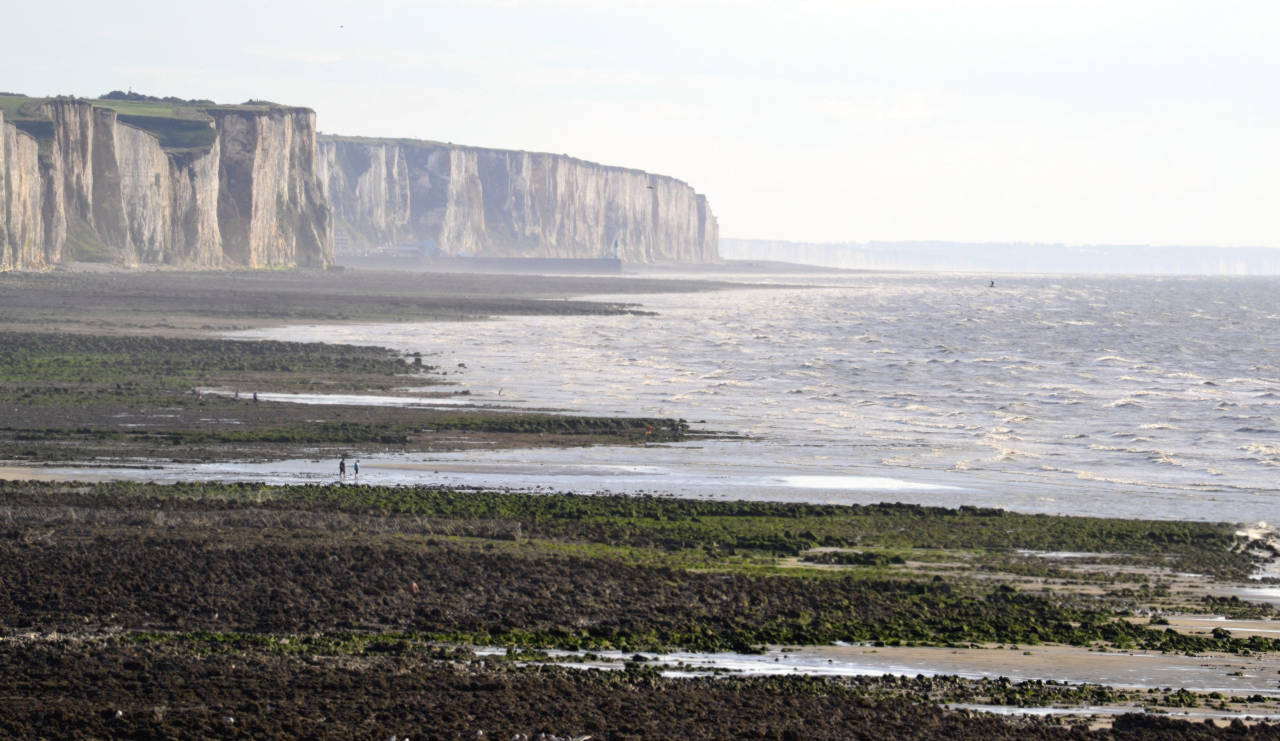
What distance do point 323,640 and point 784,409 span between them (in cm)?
2893

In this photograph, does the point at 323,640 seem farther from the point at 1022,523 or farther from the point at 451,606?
the point at 1022,523

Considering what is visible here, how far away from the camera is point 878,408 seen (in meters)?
45.9

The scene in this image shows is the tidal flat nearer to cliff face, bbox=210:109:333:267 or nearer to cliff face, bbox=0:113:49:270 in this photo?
cliff face, bbox=0:113:49:270

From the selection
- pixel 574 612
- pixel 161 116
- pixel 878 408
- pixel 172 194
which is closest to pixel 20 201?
pixel 172 194

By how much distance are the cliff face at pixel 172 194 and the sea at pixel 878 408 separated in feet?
122

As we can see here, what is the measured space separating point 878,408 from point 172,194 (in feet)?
294

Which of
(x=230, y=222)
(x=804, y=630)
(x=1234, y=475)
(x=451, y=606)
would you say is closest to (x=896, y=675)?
(x=804, y=630)

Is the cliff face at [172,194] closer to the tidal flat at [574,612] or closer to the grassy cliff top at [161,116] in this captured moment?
the grassy cliff top at [161,116]

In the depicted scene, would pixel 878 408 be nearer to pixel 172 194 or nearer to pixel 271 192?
pixel 172 194

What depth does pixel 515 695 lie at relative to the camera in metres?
14.4

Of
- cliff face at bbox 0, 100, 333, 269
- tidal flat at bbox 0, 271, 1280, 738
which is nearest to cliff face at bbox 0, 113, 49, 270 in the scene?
cliff face at bbox 0, 100, 333, 269

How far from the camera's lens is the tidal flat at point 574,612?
1401cm

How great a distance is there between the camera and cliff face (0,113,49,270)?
90.8m

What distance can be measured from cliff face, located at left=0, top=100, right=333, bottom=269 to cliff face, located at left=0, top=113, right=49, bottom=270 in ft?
0.48
